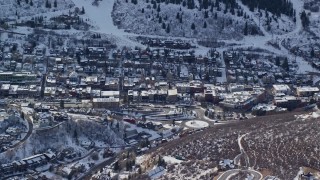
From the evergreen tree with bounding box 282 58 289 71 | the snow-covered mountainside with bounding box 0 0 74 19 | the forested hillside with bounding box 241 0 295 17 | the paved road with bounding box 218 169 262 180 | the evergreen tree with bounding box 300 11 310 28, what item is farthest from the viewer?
the forested hillside with bounding box 241 0 295 17

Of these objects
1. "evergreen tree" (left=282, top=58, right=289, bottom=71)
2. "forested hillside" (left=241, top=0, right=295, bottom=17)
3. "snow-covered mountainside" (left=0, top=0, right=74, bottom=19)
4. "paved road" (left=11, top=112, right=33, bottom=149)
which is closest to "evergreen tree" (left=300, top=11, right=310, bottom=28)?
"forested hillside" (left=241, top=0, right=295, bottom=17)

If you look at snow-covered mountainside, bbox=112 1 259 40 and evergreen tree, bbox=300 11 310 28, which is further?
evergreen tree, bbox=300 11 310 28

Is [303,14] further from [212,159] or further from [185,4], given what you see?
[212,159]

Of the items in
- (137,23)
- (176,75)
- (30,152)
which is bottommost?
(30,152)

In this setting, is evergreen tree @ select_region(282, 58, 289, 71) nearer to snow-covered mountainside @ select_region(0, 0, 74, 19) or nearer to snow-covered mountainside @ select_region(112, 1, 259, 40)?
snow-covered mountainside @ select_region(112, 1, 259, 40)

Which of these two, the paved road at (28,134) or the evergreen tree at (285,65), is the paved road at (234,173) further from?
the evergreen tree at (285,65)

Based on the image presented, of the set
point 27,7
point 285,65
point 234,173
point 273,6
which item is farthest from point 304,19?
point 234,173

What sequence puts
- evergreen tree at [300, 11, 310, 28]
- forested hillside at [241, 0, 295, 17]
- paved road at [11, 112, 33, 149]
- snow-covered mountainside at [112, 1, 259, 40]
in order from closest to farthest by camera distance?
1. paved road at [11, 112, 33, 149]
2. snow-covered mountainside at [112, 1, 259, 40]
3. evergreen tree at [300, 11, 310, 28]
4. forested hillside at [241, 0, 295, 17]

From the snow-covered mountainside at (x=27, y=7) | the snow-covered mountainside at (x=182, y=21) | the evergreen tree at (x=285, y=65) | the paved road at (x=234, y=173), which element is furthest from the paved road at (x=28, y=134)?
the evergreen tree at (x=285, y=65)

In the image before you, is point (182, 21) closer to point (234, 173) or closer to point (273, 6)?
point (273, 6)

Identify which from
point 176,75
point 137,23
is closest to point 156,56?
point 176,75

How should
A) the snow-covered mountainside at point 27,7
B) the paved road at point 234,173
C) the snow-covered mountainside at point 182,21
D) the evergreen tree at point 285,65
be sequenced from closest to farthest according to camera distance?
the paved road at point 234,173, the evergreen tree at point 285,65, the snow-covered mountainside at point 27,7, the snow-covered mountainside at point 182,21
